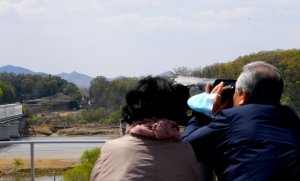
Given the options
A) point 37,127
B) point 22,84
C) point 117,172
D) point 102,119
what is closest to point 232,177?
point 117,172

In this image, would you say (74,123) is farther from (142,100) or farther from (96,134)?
(142,100)

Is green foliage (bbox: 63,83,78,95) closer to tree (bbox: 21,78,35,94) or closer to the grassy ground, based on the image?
tree (bbox: 21,78,35,94)

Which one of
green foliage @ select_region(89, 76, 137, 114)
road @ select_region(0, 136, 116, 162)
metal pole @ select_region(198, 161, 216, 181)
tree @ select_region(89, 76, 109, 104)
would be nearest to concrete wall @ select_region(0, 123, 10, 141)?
green foliage @ select_region(89, 76, 137, 114)

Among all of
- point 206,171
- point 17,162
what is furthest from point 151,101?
point 17,162

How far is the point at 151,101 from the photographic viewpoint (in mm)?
1959

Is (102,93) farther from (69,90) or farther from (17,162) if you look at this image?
(17,162)

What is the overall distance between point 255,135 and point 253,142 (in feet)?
0.11

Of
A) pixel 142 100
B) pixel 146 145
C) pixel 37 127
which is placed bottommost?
pixel 37 127

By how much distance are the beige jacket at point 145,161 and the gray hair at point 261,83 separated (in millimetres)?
387

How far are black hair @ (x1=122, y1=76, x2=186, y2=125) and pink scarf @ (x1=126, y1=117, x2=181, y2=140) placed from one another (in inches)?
1.2

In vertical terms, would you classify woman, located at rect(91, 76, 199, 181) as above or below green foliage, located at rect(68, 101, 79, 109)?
above

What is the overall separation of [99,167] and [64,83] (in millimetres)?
54778

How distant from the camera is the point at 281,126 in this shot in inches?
77.2

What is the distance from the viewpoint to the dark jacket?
1.87 meters
